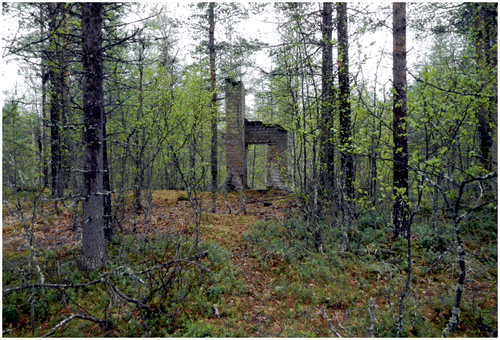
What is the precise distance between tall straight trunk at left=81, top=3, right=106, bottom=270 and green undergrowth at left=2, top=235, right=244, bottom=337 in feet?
2.07

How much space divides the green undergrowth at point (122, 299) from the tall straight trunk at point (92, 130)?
2.07 ft

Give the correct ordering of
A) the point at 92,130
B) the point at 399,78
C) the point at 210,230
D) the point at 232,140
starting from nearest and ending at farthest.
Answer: the point at 92,130
the point at 399,78
the point at 210,230
the point at 232,140

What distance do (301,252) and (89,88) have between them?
5413 mm

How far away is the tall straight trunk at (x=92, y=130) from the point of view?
506 cm

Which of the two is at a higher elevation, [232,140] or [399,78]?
[399,78]

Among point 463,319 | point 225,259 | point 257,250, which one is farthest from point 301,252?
point 463,319

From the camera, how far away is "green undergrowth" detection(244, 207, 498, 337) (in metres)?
3.68

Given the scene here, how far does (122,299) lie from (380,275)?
4351 mm

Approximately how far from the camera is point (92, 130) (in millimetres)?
5117

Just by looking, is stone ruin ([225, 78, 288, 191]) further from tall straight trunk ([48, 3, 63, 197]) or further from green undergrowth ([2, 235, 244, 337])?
green undergrowth ([2, 235, 244, 337])

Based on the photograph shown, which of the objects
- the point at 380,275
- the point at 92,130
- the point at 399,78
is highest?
the point at 399,78

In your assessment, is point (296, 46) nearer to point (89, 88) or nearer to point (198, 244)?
point (89, 88)

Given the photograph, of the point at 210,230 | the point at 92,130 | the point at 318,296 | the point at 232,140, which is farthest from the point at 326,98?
the point at 232,140

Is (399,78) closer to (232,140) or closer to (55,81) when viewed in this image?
(55,81)
